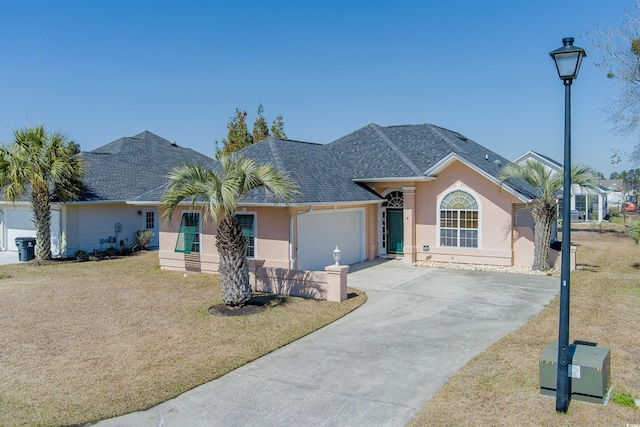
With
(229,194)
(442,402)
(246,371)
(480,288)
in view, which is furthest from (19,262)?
(442,402)

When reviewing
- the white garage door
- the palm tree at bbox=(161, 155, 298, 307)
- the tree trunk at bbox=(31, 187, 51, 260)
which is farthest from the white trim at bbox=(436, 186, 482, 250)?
the tree trunk at bbox=(31, 187, 51, 260)

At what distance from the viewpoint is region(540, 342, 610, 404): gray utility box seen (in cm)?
650

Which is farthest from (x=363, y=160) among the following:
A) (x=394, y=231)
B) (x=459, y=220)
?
(x=459, y=220)

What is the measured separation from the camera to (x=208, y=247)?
17.7 metres

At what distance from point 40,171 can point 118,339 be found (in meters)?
12.9

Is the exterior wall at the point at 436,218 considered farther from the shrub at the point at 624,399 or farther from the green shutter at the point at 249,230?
A: the shrub at the point at 624,399

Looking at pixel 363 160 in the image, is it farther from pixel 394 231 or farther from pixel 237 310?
pixel 237 310

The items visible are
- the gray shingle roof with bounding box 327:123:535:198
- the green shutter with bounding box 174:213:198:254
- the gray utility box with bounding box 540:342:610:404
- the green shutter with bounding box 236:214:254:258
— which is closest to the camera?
the gray utility box with bounding box 540:342:610:404

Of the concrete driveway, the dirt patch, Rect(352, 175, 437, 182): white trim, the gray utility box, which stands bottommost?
the concrete driveway

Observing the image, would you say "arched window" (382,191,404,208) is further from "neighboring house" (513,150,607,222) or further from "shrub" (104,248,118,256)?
"neighboring house" (513,150,607,222)

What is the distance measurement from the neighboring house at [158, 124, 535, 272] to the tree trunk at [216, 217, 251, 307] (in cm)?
352

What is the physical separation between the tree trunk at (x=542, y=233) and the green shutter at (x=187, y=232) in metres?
12.0

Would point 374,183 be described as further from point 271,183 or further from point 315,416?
point 315,416

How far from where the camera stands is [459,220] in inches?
755
